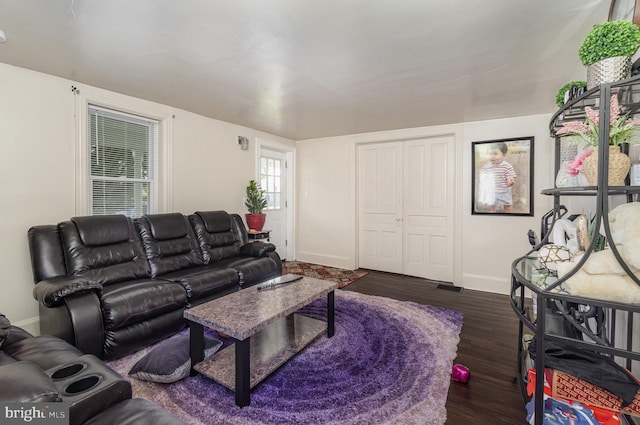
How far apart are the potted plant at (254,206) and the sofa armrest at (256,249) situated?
0.63 m

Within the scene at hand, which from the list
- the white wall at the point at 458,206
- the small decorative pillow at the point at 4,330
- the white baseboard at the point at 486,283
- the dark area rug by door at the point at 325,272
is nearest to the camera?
the small decorative pillow at the point at 4,330

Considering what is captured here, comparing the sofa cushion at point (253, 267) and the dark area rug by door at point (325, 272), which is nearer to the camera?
the sofa cushion at point (253, 267)

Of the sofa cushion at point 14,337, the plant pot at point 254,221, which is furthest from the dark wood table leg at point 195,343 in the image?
the plant pot at point 254,221

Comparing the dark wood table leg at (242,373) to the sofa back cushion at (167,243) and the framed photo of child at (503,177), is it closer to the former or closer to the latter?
the sofa back cushion at (167,243)

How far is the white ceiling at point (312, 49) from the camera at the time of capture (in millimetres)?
1665

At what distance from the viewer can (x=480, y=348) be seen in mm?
2398

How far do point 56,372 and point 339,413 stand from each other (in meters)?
1.38

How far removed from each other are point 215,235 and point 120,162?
1330mm

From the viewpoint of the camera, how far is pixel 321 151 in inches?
212

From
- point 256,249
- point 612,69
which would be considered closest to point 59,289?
point 256,249

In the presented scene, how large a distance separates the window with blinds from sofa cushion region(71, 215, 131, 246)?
1.58ft

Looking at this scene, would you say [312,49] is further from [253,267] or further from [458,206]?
[458,206]

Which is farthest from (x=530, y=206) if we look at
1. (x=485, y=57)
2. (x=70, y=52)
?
(x=70, y=52)

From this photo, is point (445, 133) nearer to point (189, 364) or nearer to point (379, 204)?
point (379, 204)
